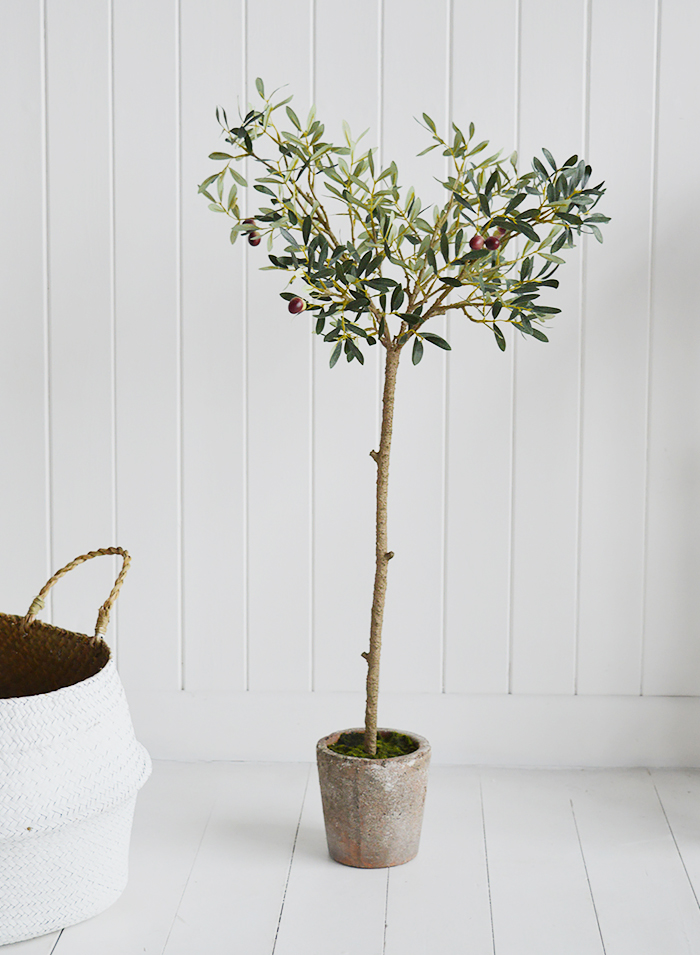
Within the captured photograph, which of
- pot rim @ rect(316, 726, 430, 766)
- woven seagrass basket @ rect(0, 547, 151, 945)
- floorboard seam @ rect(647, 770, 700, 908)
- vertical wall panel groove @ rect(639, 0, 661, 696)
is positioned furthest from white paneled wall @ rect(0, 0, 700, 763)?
woven seagrass basket @ rect(0, 547, 151, 945)

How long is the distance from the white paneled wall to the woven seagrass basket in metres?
0.60

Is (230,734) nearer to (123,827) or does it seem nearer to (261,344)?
(123,827)

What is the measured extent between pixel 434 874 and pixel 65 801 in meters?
0.65

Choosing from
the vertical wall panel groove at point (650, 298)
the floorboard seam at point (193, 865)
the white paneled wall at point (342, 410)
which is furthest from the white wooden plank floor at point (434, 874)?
the vertical wall panel groove at point (650, 298)

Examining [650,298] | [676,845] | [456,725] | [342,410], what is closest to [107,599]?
[342,410]

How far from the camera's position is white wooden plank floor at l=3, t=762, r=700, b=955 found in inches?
54.9

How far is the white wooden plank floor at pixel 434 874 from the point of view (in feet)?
4.58

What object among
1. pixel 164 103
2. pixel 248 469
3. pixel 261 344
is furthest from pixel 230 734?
pixel 164 103

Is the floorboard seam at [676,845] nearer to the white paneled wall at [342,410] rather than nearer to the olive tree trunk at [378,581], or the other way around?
the white paneled wall at [342,410]

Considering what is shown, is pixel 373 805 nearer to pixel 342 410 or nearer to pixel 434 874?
pixel 434 874

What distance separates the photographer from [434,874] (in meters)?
1.59

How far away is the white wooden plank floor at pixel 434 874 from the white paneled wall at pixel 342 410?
0.50 ft

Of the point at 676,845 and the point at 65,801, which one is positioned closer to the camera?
the point at 65,801

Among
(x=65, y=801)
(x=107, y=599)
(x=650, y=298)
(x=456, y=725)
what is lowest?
(x=456, y=725)
